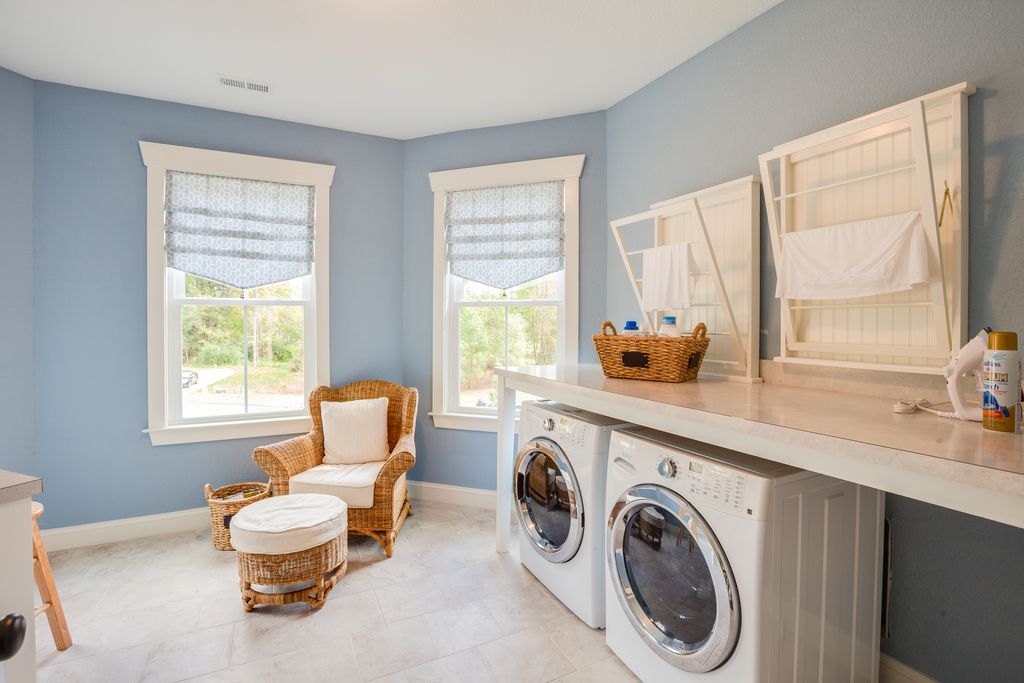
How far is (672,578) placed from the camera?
1.56 metres

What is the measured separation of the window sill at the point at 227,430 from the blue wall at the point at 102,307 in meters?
0.06

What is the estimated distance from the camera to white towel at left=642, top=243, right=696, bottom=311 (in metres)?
2.25

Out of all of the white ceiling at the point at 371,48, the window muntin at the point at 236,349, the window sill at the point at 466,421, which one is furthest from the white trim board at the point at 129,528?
the white ceiling at the point at 371,48

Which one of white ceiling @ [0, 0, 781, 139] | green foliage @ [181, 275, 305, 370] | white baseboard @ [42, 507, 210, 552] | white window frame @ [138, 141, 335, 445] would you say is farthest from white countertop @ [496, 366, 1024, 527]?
white baseboard @ [42, 507, 210, 552]

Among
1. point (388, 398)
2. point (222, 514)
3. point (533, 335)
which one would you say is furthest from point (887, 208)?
point (222, 514)

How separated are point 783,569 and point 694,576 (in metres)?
0.25

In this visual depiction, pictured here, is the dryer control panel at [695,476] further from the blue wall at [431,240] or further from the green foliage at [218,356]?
the green foliage at [218,356]

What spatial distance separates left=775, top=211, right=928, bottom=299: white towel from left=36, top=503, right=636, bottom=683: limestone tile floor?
5.00 feet

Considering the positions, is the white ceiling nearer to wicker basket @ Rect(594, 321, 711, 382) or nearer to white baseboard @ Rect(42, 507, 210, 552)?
wicker basket @ Rect(594, 321, 711, 382)

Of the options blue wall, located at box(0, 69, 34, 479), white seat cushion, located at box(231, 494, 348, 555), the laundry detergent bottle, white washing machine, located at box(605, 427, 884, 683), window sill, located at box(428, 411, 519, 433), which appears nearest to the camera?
the laundry detergent bottle

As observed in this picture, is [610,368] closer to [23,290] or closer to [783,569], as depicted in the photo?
A: [783,569]

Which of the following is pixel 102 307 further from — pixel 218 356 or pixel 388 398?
pixel 388 398

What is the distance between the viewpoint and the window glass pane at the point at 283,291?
10.6 feet

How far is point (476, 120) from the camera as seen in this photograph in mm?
3229
